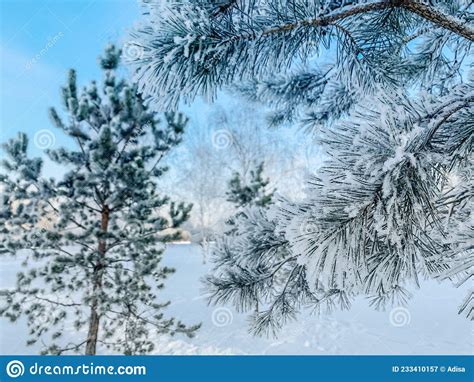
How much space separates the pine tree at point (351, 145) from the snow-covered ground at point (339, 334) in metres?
2.13

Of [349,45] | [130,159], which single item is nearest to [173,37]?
[349,45]

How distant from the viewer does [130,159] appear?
2.57 metres

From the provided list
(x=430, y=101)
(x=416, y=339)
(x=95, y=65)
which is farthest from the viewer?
(x=416, y=339)

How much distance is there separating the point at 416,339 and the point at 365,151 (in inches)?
161

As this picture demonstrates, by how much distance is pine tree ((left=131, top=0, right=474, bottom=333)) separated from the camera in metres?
0.39

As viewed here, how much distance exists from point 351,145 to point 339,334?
13.4 ft

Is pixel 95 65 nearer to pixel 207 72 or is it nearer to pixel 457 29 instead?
pixel 207 72
